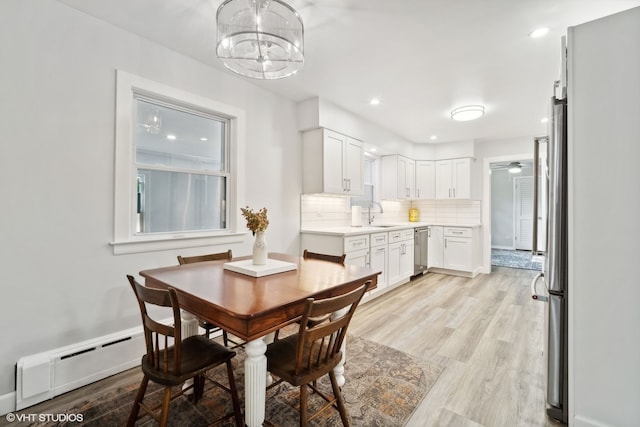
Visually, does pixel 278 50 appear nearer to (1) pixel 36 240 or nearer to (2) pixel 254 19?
(2) pixel 254 19

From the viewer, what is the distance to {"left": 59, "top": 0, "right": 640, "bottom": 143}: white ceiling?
1984 millimetres

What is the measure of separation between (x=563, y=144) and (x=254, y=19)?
74.1 inches

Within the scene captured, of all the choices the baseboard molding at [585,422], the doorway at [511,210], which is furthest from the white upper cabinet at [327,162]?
the doorway at [511,210]

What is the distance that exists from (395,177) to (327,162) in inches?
83.8

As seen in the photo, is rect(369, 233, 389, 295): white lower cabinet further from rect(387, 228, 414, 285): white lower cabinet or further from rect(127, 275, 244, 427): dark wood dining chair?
rect(127, 275, 244, 427): dark wood dining chair

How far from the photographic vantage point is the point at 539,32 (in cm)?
223

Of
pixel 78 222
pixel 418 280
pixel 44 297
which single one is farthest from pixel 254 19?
pixel 418 280

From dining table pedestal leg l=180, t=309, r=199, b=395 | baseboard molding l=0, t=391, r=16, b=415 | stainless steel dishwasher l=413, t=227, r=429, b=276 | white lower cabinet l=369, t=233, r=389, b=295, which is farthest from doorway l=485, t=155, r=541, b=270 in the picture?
baseboard molding l=0, t=391, r=16, b=415

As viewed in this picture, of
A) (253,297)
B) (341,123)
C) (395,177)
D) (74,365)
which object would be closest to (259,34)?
(253,297)

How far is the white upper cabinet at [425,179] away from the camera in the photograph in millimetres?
5895

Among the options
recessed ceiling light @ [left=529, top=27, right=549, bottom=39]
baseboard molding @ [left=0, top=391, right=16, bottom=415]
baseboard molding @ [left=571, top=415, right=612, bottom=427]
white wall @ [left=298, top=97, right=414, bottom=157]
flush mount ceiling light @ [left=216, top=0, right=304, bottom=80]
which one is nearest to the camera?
baseboard molding @ [left=571, top=415, right=612, bottom=427]

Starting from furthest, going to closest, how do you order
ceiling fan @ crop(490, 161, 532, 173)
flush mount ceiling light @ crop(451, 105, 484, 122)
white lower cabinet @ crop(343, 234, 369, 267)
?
ceiling fan @ crop(490, 161, 532, 173)
flush mount ceiling light @ crop(451, 105, 484, 122)
white lower cabinet @ crop(343, 234, 369, 267)

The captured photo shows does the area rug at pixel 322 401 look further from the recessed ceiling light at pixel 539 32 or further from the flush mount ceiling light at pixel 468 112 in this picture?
the flush mount ceiling light at pixel 468 112

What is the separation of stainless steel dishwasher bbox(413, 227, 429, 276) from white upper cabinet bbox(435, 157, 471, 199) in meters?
0.95
